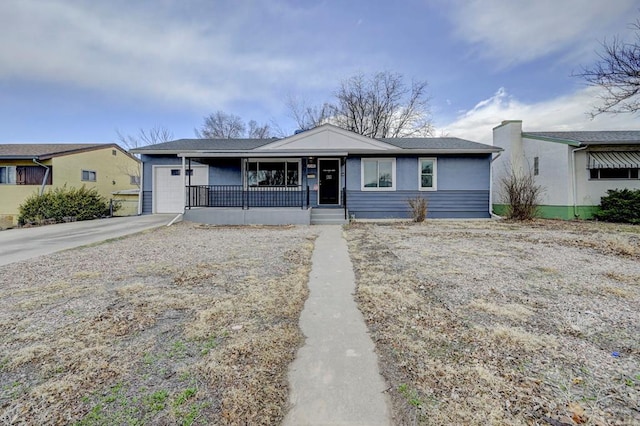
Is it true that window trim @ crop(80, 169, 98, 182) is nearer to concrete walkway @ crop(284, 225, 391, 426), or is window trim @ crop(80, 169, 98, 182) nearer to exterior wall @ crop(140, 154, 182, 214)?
exterior wall @ crop(140, 154, 182, 214)

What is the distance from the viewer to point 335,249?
6.66m

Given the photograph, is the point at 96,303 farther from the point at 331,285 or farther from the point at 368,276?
the point at 368,276

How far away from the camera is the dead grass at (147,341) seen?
1647mm

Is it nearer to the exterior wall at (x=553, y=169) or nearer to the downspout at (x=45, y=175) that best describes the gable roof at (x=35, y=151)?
the downspout at (x=45, y=175)

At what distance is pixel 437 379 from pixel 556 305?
227 cm

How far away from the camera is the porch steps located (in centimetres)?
1143

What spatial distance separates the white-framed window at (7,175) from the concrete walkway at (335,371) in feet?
65.6

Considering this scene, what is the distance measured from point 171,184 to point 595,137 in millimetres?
19479

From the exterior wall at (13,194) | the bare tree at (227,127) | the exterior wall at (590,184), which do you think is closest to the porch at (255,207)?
the exterior wall at (13,194)

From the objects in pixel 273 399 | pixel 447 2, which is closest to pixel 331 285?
pixel 273 399

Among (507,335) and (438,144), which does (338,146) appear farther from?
(507,335)

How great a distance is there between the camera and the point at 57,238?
802 cm

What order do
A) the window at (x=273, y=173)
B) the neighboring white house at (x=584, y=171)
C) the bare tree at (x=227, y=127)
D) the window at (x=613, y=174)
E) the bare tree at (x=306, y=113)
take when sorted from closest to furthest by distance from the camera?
the neighboring white house at (x=584, y=171)
the window at (x=613, y=174)
the window at (x=273, y=173)
the bare tree at (x=306, y=113)
the bare tree at (x=227, y=127)

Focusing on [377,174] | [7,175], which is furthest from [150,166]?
[377,174]
